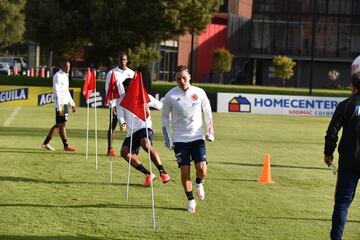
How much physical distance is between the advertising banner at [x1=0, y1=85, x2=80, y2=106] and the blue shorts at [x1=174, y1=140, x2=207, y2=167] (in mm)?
25592

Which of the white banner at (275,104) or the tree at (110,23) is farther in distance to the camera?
the tree at (110,23)

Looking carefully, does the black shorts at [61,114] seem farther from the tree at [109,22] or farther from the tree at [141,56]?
the tree at [141,56]

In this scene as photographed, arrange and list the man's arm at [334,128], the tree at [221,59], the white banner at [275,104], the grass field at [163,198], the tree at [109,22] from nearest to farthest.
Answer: the man's arm at [334,128]
the grass field at [163,198]
the white banner at [275,104]
the tree at [109,22]
the tree at [221,59]

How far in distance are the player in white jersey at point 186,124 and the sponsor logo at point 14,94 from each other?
25.5 meters

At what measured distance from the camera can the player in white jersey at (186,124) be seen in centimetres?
1025

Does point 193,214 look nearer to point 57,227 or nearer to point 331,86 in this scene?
point 57,227

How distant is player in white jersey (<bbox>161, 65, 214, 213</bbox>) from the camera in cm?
1025

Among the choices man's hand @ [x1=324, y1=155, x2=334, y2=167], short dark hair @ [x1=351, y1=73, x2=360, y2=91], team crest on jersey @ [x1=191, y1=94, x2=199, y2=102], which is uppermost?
short dark hair @ [x1=351, y1=73, x2=360, y2=91]

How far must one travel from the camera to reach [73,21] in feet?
137

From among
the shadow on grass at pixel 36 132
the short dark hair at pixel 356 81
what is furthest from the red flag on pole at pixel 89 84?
the short dark hair at pixel 356 81

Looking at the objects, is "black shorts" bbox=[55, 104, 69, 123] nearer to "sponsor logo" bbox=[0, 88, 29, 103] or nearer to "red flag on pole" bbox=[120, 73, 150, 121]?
"red flag on pole" bbox=[120, 73, 150, 121]

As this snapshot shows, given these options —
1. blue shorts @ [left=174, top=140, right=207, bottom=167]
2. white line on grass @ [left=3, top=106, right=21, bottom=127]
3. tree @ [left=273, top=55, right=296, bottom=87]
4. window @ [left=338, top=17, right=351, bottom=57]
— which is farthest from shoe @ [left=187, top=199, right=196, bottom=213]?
window @ [left=338, top=17, right=351, bottom=57]

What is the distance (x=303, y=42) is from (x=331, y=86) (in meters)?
5.69

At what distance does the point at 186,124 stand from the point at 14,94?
1017 inches
